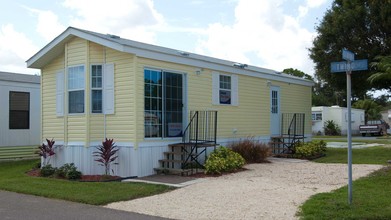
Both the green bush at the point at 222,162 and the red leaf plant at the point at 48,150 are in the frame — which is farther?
the red leaf plant at the point at 48,150

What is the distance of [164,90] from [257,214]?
5785 mm

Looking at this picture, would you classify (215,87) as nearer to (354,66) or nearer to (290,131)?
(290,131)

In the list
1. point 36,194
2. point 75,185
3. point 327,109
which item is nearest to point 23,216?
point 36,194

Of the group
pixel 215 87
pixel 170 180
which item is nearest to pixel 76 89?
pixel 170 180

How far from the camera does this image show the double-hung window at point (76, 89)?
38.8ft

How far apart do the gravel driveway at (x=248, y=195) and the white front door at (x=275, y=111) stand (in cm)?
469

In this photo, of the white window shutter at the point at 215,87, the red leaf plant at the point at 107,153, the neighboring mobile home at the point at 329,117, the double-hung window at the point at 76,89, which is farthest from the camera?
the neighboring mobile home at the point at 329,117

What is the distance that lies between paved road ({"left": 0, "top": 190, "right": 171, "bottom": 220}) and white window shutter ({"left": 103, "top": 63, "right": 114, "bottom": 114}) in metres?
3.54

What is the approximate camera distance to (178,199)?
8.34 metres

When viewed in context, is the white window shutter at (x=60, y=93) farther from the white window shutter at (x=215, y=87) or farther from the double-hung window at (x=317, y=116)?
the double-hung window at (x=317, y=116)

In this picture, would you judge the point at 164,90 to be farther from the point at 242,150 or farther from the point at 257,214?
the point at 257,214

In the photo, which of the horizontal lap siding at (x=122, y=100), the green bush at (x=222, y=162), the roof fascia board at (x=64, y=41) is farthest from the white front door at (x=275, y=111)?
the roof fascia board at (x=64, y=41)

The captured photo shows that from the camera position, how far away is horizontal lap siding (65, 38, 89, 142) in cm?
1166

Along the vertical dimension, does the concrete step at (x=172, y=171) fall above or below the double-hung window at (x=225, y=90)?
below
